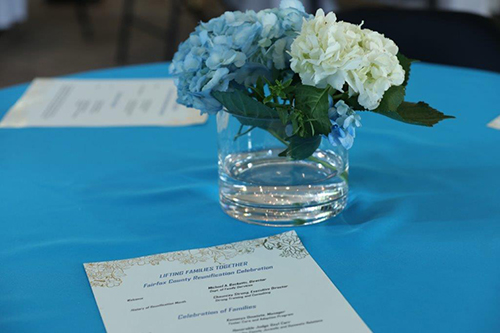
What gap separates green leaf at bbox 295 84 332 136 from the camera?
0.81m

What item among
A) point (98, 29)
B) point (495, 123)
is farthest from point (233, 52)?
point (98, 29)

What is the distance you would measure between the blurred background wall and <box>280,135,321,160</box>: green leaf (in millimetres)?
2340

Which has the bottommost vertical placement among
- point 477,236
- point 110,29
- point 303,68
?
point 110,29

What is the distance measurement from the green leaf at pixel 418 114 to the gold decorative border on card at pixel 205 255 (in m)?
0.20

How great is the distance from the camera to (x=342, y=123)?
823 millimetres

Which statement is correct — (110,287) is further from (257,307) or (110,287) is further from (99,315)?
(257,307)

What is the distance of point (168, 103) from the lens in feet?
4.63

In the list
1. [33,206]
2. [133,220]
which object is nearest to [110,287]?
[133,220]

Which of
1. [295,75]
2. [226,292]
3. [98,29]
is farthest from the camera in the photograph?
[98,29]

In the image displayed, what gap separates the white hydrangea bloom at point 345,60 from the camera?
2.56 feet

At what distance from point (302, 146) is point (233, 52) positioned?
142 millimetres

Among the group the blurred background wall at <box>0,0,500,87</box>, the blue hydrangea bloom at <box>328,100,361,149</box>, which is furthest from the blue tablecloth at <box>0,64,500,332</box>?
the blurred background wall at <box>0,0,500,87</box>

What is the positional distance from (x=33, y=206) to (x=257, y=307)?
0.43m

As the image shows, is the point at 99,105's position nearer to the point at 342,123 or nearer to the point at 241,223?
the point at 241,223
